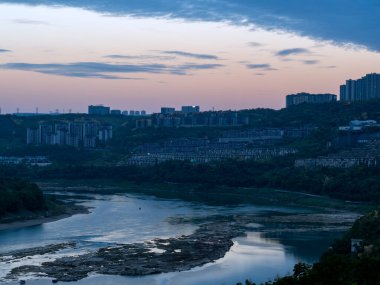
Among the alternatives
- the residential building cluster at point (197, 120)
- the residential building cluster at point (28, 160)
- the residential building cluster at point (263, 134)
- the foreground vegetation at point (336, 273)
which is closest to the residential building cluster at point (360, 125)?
the residential building cluster at point (263, 134)

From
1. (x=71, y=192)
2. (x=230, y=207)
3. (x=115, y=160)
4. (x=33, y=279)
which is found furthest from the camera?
(x=115, y=160)

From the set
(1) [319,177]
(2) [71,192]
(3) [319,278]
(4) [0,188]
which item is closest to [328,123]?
(1) [319,177]

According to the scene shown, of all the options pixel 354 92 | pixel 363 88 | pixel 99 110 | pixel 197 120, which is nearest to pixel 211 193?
pixel 197 120

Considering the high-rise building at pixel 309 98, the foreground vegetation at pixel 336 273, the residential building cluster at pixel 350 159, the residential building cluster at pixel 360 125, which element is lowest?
the foreground vegetation at pixel 336 273

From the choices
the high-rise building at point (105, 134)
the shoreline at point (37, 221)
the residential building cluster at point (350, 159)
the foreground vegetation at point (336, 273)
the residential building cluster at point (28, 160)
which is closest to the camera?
the foreground vegetation at point (336, 273)

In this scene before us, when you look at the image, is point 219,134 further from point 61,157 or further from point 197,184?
point 197,184

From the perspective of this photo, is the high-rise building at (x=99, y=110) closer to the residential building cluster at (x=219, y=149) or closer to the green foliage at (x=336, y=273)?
the residential building cluster at (x=219, y=149)

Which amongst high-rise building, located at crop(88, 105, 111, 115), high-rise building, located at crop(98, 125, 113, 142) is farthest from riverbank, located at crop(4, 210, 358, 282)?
high-rise building, located at crop(88, 105, 111, 115)
